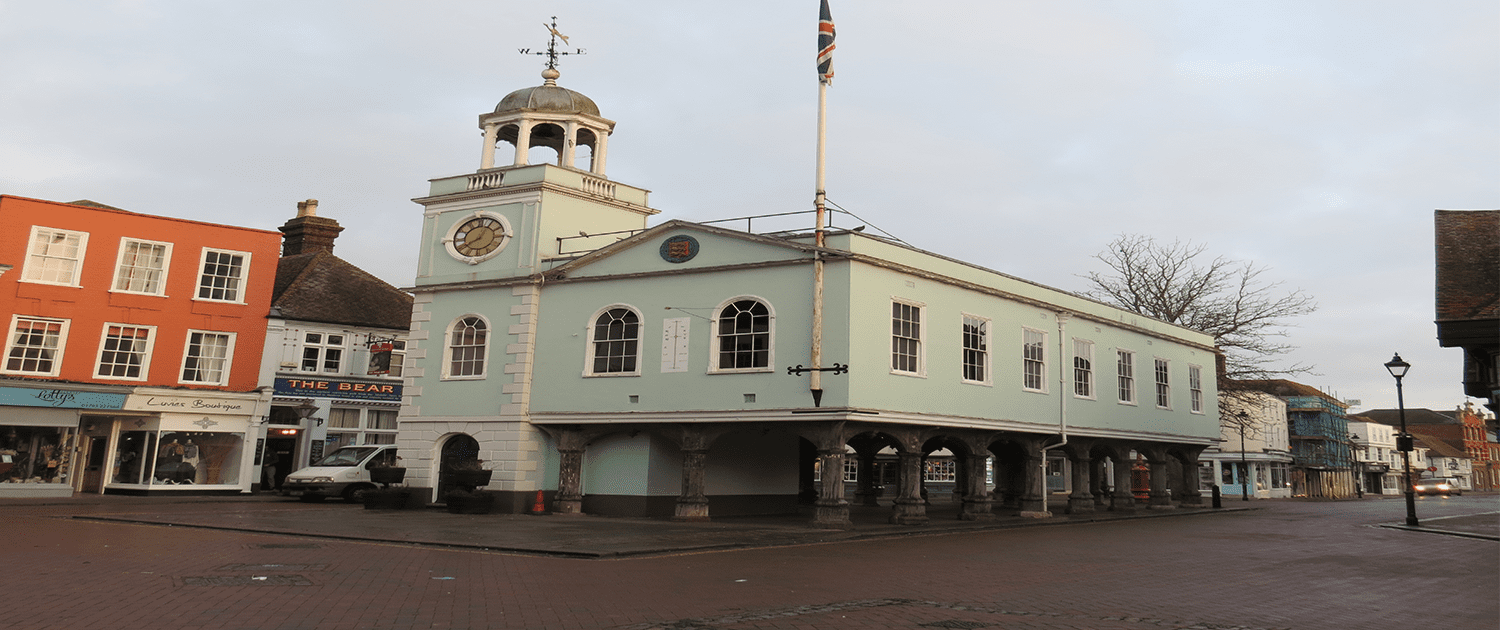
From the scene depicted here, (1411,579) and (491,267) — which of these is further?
(491,267)

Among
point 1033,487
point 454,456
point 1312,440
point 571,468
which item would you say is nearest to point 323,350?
point 454,456

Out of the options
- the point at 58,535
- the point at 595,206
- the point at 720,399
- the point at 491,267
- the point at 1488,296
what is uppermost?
the point at 595,206

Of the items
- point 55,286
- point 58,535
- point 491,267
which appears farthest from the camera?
point 55,286

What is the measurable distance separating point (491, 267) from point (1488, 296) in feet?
72.8

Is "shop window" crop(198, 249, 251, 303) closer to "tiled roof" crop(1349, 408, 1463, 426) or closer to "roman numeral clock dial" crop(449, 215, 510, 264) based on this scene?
"roman numeral clock dial" crop(449, 215, 510, 264)

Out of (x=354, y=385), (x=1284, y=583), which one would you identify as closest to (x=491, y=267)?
(x=354, y=385)

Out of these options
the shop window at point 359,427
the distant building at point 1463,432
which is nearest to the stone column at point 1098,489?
the shop window at point 359,427

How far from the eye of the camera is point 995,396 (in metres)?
26.4

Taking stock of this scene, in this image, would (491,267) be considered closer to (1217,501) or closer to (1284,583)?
(1284,583)

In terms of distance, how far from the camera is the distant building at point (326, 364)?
116 feet

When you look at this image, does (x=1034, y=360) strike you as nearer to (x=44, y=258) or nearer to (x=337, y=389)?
(x=337, y=389)

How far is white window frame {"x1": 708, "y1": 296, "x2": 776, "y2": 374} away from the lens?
2367 cm

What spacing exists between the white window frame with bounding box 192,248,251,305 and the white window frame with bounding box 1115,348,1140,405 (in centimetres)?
2772

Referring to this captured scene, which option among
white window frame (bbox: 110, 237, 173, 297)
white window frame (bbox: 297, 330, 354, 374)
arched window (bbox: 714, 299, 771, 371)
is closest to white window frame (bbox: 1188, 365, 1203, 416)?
arched window (bbox: 714, 299, 771, 371)
